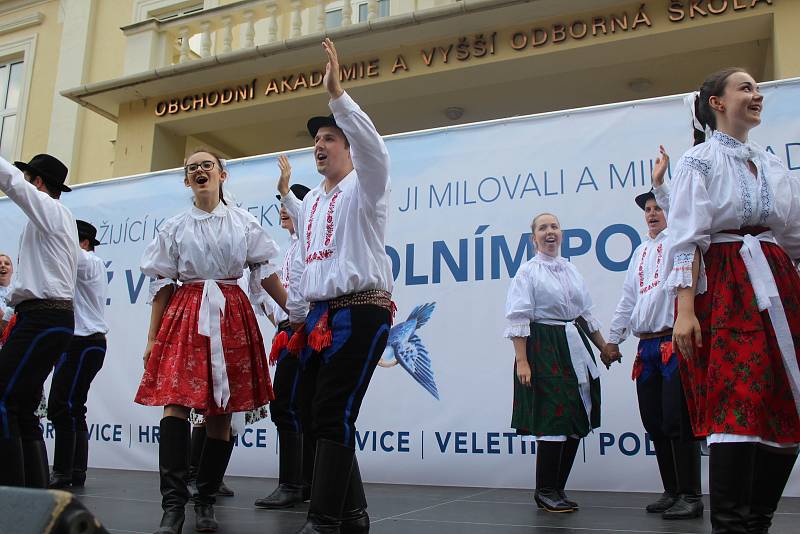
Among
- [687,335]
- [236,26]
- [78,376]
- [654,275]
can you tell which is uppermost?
[236,26]

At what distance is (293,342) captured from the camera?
292 centimetres

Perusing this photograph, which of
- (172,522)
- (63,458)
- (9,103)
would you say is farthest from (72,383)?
(9,103)

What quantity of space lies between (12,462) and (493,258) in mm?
3418

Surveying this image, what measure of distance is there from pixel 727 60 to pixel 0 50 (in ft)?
38.6

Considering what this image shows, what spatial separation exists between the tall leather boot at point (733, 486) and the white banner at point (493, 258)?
110 inches

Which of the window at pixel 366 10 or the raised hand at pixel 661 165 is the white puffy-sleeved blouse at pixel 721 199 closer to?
the raised hand at pixel 661 165

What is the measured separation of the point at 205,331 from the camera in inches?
126

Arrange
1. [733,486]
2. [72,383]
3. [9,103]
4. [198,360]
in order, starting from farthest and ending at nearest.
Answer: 1. [9,103]
2. [72,383]
3. [198,360]
4. [733,486]

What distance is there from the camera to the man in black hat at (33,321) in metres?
3.29

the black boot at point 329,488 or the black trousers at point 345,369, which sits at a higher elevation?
the black trousers at point 345,369

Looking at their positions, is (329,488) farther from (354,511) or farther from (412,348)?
(412,348)

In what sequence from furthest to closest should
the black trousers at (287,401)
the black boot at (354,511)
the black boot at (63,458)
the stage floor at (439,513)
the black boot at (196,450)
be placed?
1. the black boot at (63,458)
2. the black boot at (196,450)
3. the black trousers at (287,401)
4. the stage floor at (439,513)
5. the black boot at (354,511)

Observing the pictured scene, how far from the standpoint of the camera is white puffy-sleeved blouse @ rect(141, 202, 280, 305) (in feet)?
10.9

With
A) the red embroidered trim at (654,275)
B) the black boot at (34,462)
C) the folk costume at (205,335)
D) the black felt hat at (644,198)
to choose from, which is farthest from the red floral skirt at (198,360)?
the black felt hat at (644,198)
